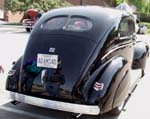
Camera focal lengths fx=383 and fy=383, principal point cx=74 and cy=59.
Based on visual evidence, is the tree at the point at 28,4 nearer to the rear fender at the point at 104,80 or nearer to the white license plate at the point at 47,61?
the white license plate at the point at 47,61

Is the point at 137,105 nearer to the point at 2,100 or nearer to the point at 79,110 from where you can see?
the point at 79,110

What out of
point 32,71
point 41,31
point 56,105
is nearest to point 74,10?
point 41,31

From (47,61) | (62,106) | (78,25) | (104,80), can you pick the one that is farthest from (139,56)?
(62,106)

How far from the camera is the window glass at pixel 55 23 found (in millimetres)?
6434

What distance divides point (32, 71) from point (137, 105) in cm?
229

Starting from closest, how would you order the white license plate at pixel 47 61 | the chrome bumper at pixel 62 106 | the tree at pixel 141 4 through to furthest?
1. the chrome bumper at pixel 62 106
2. the white license plate at pixel 47 61
3. the tree at pixel 141 4

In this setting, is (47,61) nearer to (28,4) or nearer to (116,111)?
(116,111)

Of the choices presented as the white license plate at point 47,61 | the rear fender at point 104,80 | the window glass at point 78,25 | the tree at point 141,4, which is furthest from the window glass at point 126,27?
the tree at point 141,4

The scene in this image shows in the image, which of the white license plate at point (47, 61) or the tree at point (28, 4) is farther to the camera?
the tree at point (28, 4)

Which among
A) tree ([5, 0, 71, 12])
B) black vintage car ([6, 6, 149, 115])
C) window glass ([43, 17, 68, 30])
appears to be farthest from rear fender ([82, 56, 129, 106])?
tree ([5, 0, 71, 12])

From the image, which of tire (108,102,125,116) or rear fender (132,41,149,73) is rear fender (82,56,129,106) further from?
rear fender (132,41,149,73)

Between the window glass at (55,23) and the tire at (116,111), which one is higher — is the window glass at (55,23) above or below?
above

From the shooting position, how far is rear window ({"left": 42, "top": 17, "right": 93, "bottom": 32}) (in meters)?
6.29

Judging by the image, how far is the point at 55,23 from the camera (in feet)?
21.5
